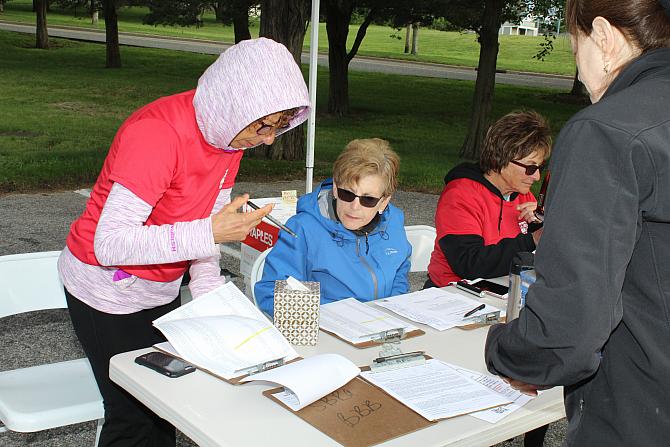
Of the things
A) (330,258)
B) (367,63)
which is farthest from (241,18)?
(367,63)

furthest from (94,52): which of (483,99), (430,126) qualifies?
(483,99)

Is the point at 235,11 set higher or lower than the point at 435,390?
higher

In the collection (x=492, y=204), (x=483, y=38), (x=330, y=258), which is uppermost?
(x=483, y=38)

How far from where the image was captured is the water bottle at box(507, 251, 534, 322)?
2.73 meters

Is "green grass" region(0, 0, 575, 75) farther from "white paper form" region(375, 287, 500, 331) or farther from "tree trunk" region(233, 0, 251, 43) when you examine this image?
"white paper form" region(375, 287, 500, 331)

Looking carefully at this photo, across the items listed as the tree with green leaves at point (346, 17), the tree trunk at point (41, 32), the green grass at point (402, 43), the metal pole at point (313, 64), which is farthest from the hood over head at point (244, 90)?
the green grass at point (402, 43)

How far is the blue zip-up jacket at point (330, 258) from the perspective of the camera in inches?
121

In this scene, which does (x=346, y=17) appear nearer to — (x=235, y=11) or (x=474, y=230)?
(x=235, y=11)

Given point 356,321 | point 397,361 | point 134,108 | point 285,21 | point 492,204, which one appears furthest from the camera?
point 134,108

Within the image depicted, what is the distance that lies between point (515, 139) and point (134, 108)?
14865 mm

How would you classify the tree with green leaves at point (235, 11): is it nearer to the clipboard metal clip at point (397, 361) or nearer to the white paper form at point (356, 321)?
the white paper form at point (356, 321)

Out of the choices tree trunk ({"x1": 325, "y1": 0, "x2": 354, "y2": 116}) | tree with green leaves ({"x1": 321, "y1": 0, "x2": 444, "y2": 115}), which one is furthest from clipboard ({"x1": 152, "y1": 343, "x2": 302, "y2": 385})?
tree trunk ({"x1": 325, "y1": 0, "x2": 354, "y2": 116})

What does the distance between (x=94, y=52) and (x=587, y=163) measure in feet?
A: 89.7

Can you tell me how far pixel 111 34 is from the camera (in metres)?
22.9
